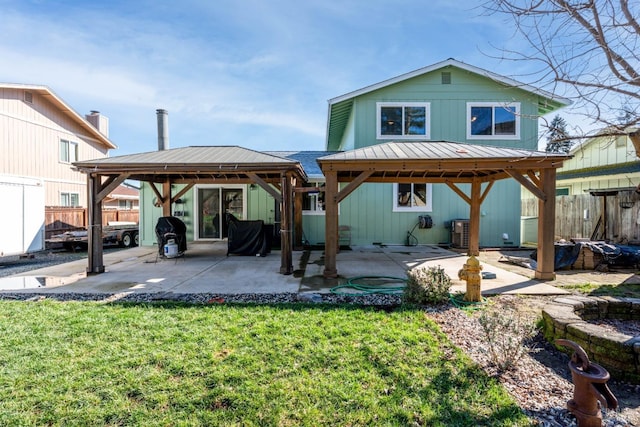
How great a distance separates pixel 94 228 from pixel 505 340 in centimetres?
791

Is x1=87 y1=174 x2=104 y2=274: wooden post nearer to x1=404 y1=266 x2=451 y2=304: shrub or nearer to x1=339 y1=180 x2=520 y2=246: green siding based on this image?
x1=404 y1=266 x2=451 y2=304: shrub

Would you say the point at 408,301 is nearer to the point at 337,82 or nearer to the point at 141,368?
the point at 141,368

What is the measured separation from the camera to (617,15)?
2607mm

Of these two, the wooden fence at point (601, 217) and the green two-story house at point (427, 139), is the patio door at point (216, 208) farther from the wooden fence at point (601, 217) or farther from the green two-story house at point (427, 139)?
the wooden fence at point (601, 217)

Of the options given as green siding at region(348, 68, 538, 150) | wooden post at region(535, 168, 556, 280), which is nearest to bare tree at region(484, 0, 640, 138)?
wooden post at region(535, 168, 556, 280)

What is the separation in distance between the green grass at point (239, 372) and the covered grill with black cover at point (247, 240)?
507cm

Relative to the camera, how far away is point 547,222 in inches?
244

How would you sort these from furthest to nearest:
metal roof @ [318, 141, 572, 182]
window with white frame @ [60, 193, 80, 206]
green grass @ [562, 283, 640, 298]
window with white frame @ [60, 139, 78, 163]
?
window with white frame @ [60, 139, 78, 163] < window with white frame @ [60, 193, 80, 206] < metal roof @ [318, 141, 572, 182] < green grass @ [562, 283, 640, 298]

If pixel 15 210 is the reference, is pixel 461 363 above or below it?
below

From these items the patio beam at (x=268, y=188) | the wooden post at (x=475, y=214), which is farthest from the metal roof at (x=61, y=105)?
the wooden post at (x=475, y=214)

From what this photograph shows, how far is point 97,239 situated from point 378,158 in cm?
638

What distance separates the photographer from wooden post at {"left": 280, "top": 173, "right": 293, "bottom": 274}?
684 centimetres

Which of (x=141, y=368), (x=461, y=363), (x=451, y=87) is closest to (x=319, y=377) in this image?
(x=461, y=363)

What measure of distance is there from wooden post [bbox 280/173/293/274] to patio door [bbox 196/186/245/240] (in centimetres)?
514
